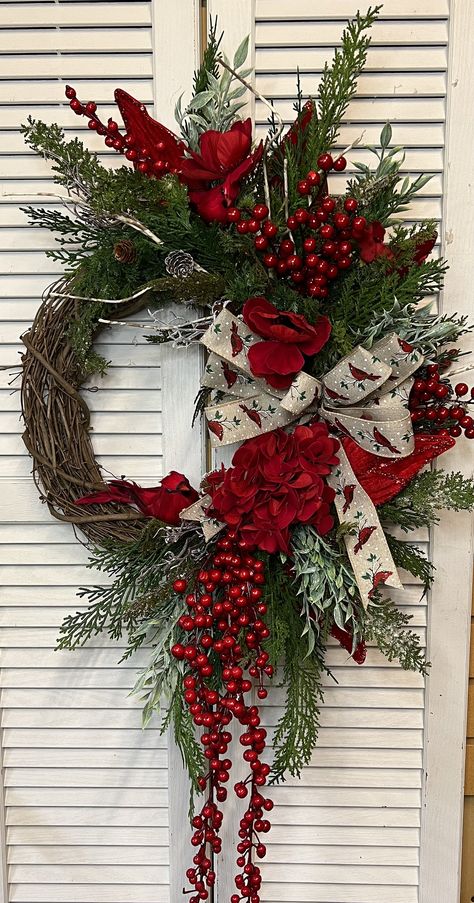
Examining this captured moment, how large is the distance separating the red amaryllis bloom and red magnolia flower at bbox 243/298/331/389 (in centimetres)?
14

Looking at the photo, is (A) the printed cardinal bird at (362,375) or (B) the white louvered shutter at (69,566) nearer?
(A) the printed cardinal bird at (362,375)

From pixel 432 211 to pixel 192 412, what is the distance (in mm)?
452

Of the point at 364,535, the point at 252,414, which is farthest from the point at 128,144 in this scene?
the point at 364,535

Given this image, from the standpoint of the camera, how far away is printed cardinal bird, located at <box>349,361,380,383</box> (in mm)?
825

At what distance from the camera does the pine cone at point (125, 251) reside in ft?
2.86

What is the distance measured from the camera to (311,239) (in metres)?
0.83

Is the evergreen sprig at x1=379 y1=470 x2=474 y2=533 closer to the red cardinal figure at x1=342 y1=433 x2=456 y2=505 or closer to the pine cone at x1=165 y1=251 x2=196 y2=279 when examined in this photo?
the red cardinal figure at x1=342 y1=433 x2=456 y2=505

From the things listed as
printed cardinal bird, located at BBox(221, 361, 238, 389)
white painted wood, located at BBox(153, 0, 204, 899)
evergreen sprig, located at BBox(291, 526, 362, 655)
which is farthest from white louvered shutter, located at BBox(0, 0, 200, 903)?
evergreen sprig, located at BBox(291, 526, 362, 655)

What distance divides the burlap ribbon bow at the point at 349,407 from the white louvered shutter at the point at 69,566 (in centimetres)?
14

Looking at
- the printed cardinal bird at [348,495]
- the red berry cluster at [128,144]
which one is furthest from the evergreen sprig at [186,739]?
the red berry cluster at [128,144]

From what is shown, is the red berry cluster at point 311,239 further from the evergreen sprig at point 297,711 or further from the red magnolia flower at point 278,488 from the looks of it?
the evergreen sprig at point 297,711

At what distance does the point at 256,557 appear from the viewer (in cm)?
90

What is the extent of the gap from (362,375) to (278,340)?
11 cm

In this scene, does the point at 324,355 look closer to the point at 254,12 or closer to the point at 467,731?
the point at 254,12
